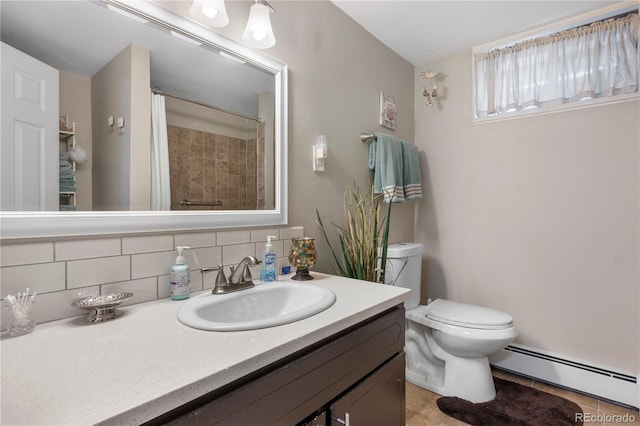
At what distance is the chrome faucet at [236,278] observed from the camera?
3.49 feet

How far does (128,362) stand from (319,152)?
4.02 ft

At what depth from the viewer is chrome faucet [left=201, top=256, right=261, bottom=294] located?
1.06 metres

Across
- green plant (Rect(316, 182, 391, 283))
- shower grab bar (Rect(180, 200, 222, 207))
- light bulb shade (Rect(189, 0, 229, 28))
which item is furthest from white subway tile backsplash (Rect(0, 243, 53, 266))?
green plant (Rect(316, 182, 391, 283))

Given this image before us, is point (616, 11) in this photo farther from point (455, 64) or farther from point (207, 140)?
→ point (207, 140)

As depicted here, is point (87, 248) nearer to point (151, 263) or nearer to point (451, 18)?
point (151, 263)

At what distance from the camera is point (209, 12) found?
111 centimetres

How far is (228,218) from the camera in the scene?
1.22m

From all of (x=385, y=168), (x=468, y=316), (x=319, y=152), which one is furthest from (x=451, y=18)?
(x=468, y=316)

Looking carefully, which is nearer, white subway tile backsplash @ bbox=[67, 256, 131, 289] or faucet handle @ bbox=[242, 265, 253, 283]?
white subway tile backsplash @ bbox=[67, 256, 131, 289]

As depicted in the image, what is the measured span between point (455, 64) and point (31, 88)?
2.43 m

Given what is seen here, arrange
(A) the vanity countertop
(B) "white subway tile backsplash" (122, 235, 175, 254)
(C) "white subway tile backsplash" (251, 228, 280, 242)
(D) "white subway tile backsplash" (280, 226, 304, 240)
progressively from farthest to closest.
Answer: (D) "white subway tile backsplash" (280, 226, 304, 240)
(C) "white subway tile backsplash" (251, 228, 280, 242)
(B) "white subway tile backsplash" (122, 235, 175, 254)
(A) the vanity countertop

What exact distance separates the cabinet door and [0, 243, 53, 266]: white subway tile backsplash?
0.84 metres

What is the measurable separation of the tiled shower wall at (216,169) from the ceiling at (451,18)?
1.09m

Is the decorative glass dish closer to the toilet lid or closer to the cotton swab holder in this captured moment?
the cotton swab holder
